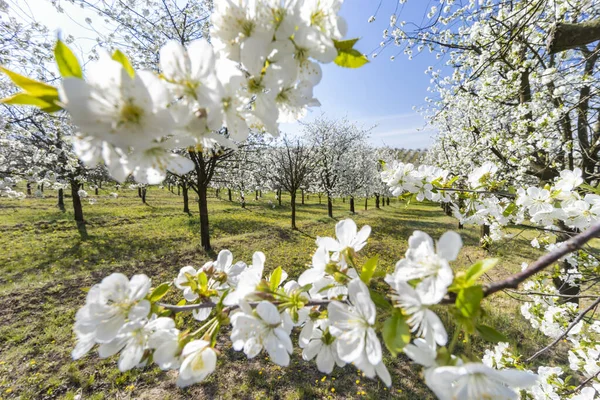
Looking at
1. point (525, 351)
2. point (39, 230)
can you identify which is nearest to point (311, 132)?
point (39, 230)

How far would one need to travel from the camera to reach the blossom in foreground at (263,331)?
773 mm

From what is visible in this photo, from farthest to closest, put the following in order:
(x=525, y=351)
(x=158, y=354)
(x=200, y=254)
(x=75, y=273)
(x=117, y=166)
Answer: (x=200, y=254)
(x=75, y=273)
(x=525, y=351)
(x=158, y=354)
(x=117, y=166)

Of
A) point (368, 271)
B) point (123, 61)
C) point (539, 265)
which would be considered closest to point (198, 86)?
point (123, 61)

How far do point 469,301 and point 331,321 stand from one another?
36 centimetres

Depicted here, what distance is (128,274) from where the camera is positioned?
6363 millimetres

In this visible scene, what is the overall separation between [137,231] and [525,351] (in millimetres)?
11907

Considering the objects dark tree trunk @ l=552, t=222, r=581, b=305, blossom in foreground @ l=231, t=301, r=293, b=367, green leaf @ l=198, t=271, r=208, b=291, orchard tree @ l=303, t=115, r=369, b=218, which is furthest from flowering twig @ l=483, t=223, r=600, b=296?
orchard tree @ l=303, t=115, r=369, b=218

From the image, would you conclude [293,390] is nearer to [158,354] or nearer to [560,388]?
[560,388]

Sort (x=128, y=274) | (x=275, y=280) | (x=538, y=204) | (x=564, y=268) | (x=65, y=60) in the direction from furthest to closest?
(x=128, y=274)
(x=564, y=268)
(x=538, y=204)
(x=275, y=280)
(x=65, y=60)

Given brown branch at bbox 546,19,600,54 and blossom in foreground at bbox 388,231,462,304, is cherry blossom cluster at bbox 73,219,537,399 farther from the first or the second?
brown branch at bbox 546,19,600,54

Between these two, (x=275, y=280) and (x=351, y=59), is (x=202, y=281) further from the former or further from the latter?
(x=351, y=59)

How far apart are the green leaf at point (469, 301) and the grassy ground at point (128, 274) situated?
0.37m

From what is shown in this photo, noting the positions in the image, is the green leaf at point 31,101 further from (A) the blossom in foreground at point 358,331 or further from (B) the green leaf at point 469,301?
(B) the green leaf at point 469,301

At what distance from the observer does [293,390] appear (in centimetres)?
346
